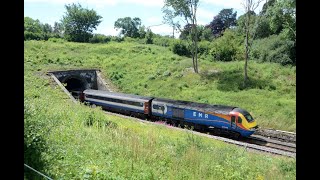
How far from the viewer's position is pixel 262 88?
84.3 ft

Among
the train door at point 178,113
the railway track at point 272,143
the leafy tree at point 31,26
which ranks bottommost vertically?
the railway track at point 272,143

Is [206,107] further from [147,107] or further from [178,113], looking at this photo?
[147,107]

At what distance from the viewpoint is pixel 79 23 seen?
52312mm

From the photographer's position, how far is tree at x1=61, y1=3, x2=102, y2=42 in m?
50.9

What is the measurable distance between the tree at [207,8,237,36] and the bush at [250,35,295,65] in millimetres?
32346

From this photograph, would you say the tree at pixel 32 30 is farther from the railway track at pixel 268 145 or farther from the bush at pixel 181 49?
the railway track at pixel 268 145

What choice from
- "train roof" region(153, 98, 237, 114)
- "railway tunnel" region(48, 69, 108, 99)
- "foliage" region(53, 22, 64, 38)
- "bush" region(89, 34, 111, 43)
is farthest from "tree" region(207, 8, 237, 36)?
"train roof" region(153, 98, 237, 114)

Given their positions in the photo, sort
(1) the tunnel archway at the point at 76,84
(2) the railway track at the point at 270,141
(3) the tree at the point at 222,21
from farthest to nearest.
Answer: (3) the tree at the point at 222,21 < (1) the tunnel archway at the point at 76,84 < (2) the railway track at the point at 270,141

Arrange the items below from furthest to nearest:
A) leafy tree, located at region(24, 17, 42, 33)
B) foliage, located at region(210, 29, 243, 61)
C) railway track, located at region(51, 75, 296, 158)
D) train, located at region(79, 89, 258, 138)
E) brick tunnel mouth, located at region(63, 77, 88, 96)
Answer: leafy tree, located at region(24, 17, 42, 33) < foliage, located at region(210, 29, 243, 61) < brick tunnel mouth, located at region(63, 77, 88, 96) < train, located at region(79, 89, 258, 138) < railway track, located at region(51, 75, 296, 158)

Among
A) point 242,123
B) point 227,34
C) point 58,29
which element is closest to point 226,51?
point 227,34

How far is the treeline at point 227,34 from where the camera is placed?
1098 inches

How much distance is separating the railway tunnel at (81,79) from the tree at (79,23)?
17.2 metres

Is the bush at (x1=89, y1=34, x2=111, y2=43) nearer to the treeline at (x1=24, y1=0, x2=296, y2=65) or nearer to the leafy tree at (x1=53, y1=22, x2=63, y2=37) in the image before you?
the treeline at (x1=24, y1=0, x2=296, y2=65)

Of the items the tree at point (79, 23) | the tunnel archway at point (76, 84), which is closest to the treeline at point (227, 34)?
the tree at point (79, 23)
